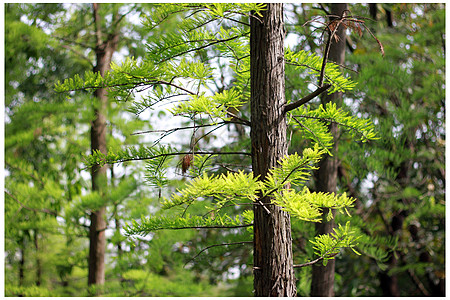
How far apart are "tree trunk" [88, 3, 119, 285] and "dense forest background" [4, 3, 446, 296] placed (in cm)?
2

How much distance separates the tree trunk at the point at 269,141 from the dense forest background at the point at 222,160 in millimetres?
1001

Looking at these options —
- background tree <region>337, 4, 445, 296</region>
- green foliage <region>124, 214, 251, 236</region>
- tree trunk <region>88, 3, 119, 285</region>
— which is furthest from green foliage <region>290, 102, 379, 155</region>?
tree trunk <region>88, 3, 119, 285</region>

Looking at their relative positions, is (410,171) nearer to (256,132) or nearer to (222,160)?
(222,160)

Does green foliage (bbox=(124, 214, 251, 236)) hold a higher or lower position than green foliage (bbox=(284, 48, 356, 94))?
lower

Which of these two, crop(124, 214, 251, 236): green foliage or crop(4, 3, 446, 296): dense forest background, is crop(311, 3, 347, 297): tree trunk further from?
crop(124, 214, 251, 236): green foliage

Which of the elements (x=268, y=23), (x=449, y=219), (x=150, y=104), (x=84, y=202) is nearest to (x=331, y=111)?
(x=268, y=23)

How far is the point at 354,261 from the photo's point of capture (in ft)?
9.77

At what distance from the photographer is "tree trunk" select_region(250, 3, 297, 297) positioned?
69cm

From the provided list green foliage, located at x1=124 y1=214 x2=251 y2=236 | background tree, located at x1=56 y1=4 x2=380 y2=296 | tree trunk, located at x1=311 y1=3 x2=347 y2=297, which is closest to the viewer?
background tree, located at x1=56 y1=4 x2=380 y2=296

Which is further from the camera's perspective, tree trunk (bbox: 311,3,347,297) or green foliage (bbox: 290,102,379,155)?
tree trunk (bbox: 311,3,347,297)

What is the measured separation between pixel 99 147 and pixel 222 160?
74 centimetres

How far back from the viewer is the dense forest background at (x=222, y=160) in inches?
79.8

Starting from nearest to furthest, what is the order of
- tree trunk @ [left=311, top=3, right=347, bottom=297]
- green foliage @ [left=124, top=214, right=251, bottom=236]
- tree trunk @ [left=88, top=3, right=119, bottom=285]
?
1. green foliage @ [left=124, top=214, right=251, bottom=236]
2. tree trunk @ [left=311, top=3, right=347, bottom=297]
3. tree trunk @ [left=88, top=3, right=119, bottom=285]

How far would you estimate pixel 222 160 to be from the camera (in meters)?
1.95
